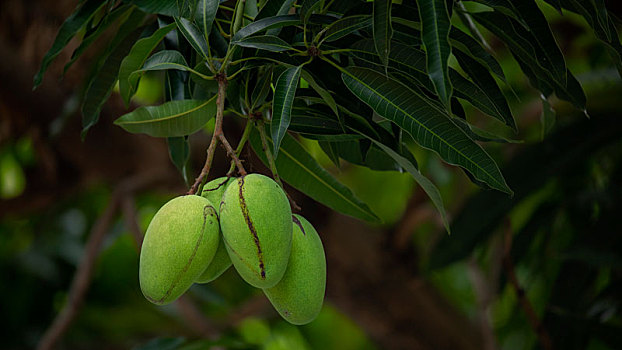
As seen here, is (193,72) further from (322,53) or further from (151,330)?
(151,330)

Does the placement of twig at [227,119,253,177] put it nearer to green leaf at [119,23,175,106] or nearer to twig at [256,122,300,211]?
twig at [256,122,300,211]

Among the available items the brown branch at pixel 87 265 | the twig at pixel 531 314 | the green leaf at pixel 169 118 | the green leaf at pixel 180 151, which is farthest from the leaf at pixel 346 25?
the brown branch at pixel 87 265

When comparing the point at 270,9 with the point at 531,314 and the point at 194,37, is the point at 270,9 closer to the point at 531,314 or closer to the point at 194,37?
the point at 194,37

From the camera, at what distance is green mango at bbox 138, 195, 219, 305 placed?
59 cm

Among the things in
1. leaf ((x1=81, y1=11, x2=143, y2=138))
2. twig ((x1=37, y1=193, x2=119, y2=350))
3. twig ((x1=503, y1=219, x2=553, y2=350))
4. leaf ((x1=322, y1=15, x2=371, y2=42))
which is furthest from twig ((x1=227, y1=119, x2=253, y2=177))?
twig ((x1=37, y1=193, x2=119, y2=350))

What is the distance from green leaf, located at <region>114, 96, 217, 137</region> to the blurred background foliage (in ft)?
1.07

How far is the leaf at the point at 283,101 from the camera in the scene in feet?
2.02

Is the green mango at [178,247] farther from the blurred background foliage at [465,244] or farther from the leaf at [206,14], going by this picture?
the blurred background foliage at [465,244]

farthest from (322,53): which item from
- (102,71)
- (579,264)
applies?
(579,264)

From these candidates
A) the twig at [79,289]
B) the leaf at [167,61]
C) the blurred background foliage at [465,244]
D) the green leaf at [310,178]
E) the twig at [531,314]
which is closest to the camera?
the leaf at [167,61]

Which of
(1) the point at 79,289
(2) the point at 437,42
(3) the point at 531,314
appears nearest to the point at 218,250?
(2) the point at 437,42

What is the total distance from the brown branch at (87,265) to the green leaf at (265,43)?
1.30 metres

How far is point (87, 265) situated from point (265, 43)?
1.33 m

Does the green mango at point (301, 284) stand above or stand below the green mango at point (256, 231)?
below
